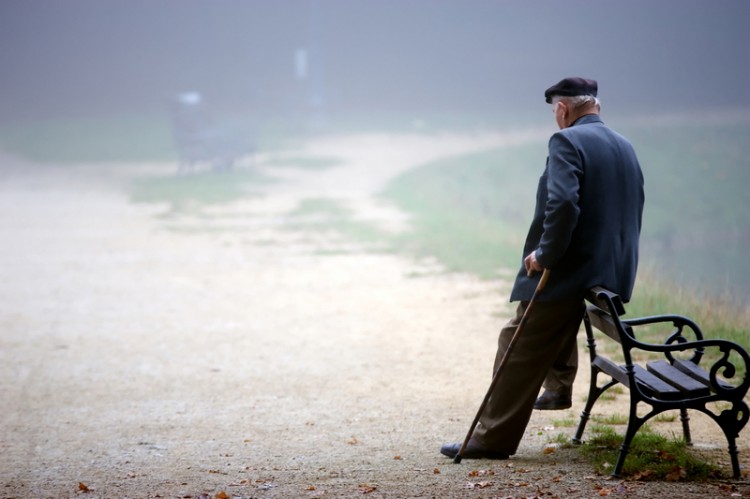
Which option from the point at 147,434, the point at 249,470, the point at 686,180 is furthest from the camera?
the point at 686,180

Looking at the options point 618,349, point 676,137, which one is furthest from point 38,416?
point 676,137

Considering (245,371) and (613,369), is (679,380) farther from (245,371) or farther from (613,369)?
(245,371)

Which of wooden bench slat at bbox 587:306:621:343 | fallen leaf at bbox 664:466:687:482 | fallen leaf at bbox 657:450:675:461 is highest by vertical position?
wooden bench slat at bbox 587:306:621:343

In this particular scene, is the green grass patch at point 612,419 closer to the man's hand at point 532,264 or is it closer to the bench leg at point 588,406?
the bench leg at point 588,406

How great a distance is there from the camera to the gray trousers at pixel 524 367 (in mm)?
3260

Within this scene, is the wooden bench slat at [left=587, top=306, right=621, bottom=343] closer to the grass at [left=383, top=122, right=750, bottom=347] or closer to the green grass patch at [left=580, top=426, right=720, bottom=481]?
the green grass patch at [left=580, top=426, right=720, bottom=481]

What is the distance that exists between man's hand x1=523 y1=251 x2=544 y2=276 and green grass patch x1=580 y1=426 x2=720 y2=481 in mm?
807

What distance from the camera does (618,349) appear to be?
6.00 m

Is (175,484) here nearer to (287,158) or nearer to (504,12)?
(287,158)

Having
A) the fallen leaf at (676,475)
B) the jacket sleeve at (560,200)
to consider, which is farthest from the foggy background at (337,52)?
the fallen leaf at (676,475)

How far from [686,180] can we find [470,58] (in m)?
9.94

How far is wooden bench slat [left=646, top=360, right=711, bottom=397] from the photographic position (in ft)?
10.1

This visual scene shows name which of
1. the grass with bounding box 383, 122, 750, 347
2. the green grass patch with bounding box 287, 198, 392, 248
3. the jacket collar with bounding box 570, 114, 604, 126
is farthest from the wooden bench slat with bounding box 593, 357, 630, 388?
the green grass patch with bounding box 287, 198, 392, 248

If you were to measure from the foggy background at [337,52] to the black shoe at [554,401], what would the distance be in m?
22.8
